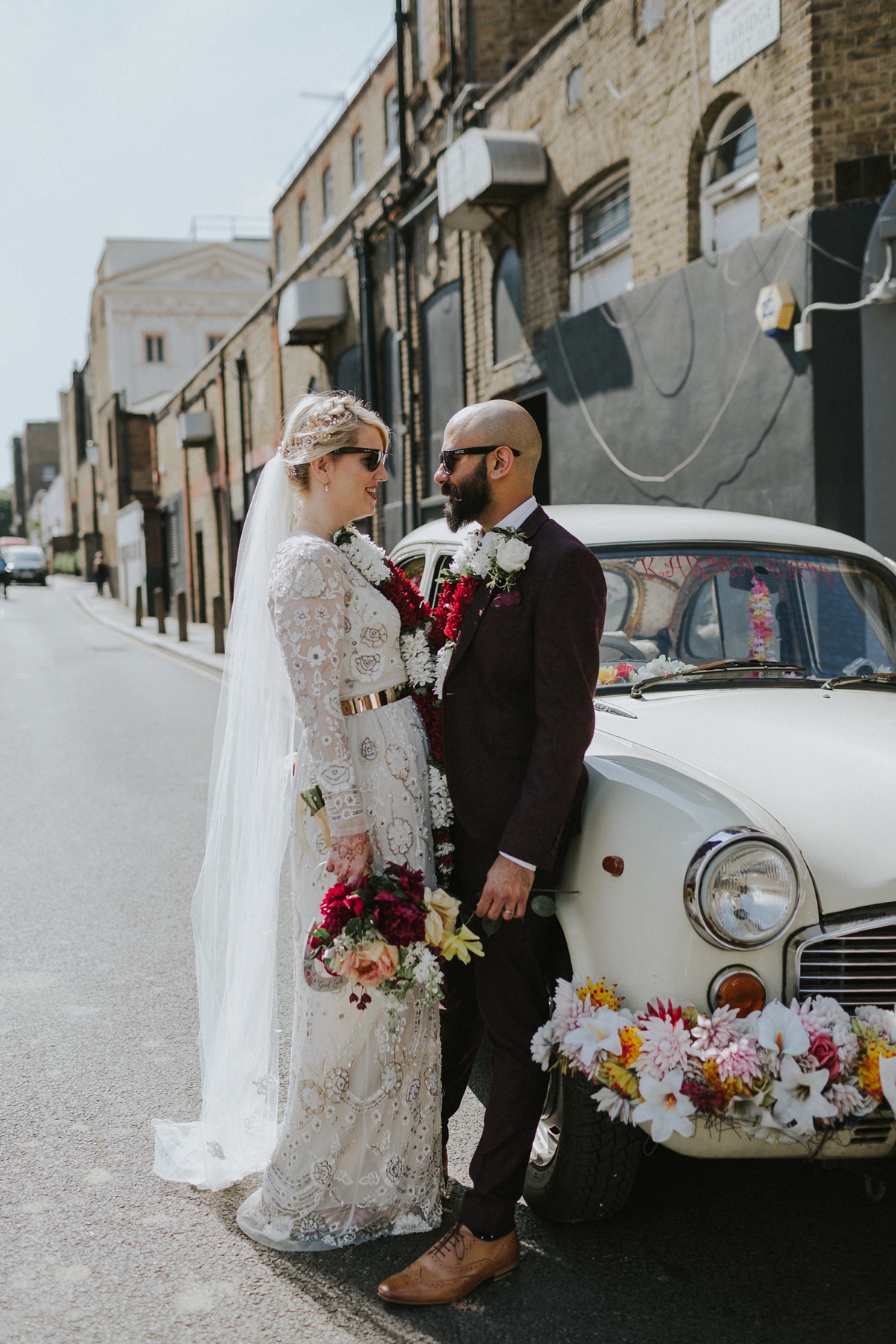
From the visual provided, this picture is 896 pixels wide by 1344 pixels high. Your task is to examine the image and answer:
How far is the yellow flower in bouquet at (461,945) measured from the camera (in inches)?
106

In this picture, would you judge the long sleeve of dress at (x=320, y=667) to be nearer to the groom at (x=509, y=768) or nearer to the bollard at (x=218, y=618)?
the groom at (x=509, y=768)

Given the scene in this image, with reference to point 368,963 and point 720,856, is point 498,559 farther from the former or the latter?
point 368,963

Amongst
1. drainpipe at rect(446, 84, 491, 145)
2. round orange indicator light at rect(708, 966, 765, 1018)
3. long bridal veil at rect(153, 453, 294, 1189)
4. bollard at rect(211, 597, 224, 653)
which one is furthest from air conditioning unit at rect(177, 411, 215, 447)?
round orange indicator light at rect(708, 966, 765, 1018)

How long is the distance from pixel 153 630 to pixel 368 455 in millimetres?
27132

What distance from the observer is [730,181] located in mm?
10273

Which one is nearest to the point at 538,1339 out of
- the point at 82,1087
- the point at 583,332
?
the point at 82,1087

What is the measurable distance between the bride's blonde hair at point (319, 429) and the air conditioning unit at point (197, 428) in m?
30.3

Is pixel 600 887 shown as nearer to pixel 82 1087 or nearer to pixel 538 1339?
pixel 538 1339

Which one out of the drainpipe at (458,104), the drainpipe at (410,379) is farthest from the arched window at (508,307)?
the drainpipe at (410,379)

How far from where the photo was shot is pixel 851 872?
254 centimetres

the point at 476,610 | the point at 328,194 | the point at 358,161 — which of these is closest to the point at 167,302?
the point at 328,194

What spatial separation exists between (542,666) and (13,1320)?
1843mm

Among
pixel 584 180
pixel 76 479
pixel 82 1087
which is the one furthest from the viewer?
pixel 76 479

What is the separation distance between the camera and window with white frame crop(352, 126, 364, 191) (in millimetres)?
21922
